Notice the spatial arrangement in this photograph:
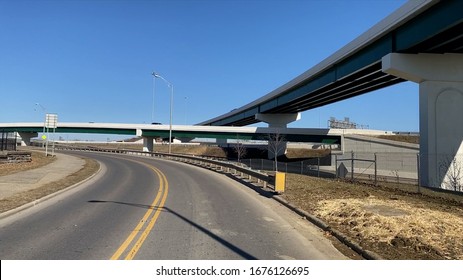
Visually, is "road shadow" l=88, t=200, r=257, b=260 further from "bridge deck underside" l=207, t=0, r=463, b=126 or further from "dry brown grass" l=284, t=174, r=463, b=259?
"bridge deck underside" l=207, t=0, r=463, b=126

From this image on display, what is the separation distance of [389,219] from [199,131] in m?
71.1

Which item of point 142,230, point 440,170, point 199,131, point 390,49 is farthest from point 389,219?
point 199,131

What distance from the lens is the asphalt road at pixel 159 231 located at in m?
6.97

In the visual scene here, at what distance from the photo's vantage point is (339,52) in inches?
1452

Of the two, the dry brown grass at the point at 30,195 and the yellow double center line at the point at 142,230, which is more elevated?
the dry brown grass at the point at 30,195

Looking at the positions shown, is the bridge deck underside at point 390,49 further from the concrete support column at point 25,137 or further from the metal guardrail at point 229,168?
the concrete support column at point 25,137

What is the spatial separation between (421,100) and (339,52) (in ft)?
38.0

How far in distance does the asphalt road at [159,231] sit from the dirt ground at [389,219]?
0.82 m

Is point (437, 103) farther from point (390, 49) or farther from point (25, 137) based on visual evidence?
point (25, 137)

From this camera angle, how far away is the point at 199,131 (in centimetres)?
7988

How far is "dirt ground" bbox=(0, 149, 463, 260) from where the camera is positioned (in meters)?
7.35

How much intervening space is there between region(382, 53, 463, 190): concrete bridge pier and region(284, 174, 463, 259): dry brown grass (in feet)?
38.4

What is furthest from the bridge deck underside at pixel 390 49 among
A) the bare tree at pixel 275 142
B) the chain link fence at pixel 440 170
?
the bare tree at pixel 275 142
